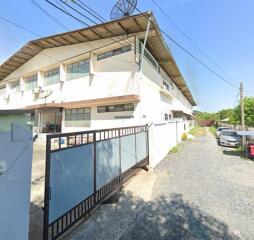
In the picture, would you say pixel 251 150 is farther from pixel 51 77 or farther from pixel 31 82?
pixel 31 82

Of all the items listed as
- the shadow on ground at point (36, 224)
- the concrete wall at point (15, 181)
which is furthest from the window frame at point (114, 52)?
the concrete wall at point (15, 181)

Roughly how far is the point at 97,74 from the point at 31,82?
10504 mm

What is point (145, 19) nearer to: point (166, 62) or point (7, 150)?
point (166, 62)

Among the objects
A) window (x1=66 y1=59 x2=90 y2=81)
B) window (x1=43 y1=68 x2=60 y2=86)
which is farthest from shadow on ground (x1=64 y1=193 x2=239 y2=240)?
window (x1=43 y1=68 x2=60 y2=86)

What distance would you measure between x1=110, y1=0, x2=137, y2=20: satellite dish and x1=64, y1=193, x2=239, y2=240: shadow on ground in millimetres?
9113

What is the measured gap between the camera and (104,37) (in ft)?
40.6

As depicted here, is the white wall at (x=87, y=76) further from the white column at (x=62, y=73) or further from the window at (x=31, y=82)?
the window at (x=31, y=82)

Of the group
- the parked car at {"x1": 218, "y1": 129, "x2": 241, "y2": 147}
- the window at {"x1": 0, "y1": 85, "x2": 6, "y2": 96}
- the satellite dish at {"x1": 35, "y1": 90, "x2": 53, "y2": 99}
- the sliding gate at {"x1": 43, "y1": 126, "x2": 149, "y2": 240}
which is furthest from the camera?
the window at {"x1": 0, "y1": 85, "x2": 6, "y2": 96}

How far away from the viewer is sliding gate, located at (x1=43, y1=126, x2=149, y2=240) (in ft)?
10.0

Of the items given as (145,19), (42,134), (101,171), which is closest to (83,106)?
(42,134)

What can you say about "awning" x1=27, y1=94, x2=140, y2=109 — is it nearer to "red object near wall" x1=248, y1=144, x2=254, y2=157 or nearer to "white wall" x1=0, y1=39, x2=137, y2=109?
"white wall" x1=0, y1=39, x2=137, y2=109

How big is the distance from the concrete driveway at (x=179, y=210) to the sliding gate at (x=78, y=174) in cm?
36

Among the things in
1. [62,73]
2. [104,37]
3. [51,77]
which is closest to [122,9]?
[104,37]

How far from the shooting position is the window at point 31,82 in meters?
18.7
